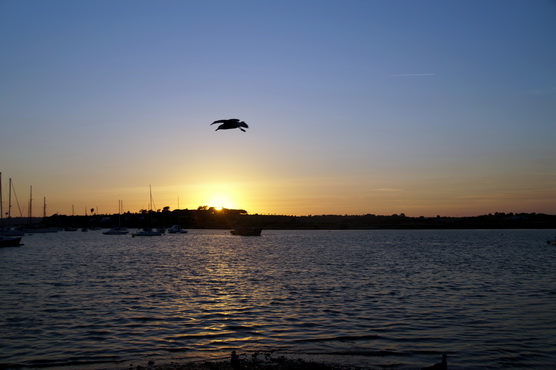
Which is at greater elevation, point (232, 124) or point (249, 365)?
point (232, 124)

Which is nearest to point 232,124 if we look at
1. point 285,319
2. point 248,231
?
point 285,319

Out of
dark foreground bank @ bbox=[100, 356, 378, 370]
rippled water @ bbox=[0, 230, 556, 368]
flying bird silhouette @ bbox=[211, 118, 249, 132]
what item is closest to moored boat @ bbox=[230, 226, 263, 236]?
rippled water @ bbox=[0, 230, 556, 368]

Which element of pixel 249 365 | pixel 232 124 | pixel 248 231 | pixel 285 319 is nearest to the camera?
pixel 249 365

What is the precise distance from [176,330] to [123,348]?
336 cm

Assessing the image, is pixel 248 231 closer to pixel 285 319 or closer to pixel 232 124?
pixel 285 319

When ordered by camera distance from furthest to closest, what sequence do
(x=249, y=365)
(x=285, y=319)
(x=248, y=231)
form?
(x=248, y=231)
(x=285, y=319)
(x=249, y=365)

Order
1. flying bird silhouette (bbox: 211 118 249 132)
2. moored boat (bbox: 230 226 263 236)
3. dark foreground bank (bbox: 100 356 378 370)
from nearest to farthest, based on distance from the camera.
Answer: dark foreground bank (bbox: 100 356 378 370), flying bird silhouette (bbox: 211 118 249 132), moored boat (bbox: 230 226 263 236)

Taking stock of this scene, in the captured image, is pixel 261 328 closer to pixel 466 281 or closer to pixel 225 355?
pixel 225 355

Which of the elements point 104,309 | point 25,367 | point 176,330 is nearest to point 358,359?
point 176,330

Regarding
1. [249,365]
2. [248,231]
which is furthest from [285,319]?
[248,231]

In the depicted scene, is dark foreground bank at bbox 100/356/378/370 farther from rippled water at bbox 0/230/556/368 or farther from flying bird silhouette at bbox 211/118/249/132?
flying bird silhouette at bbox 211/118/249/132

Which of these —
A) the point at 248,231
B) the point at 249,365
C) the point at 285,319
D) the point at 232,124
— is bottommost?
the point at 285,319

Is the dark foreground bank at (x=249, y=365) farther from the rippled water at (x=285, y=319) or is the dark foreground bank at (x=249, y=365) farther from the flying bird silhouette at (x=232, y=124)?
the flying bird silhouette at (x=232, y=124)

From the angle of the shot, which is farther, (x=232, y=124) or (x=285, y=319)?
(x=285, y=319)
